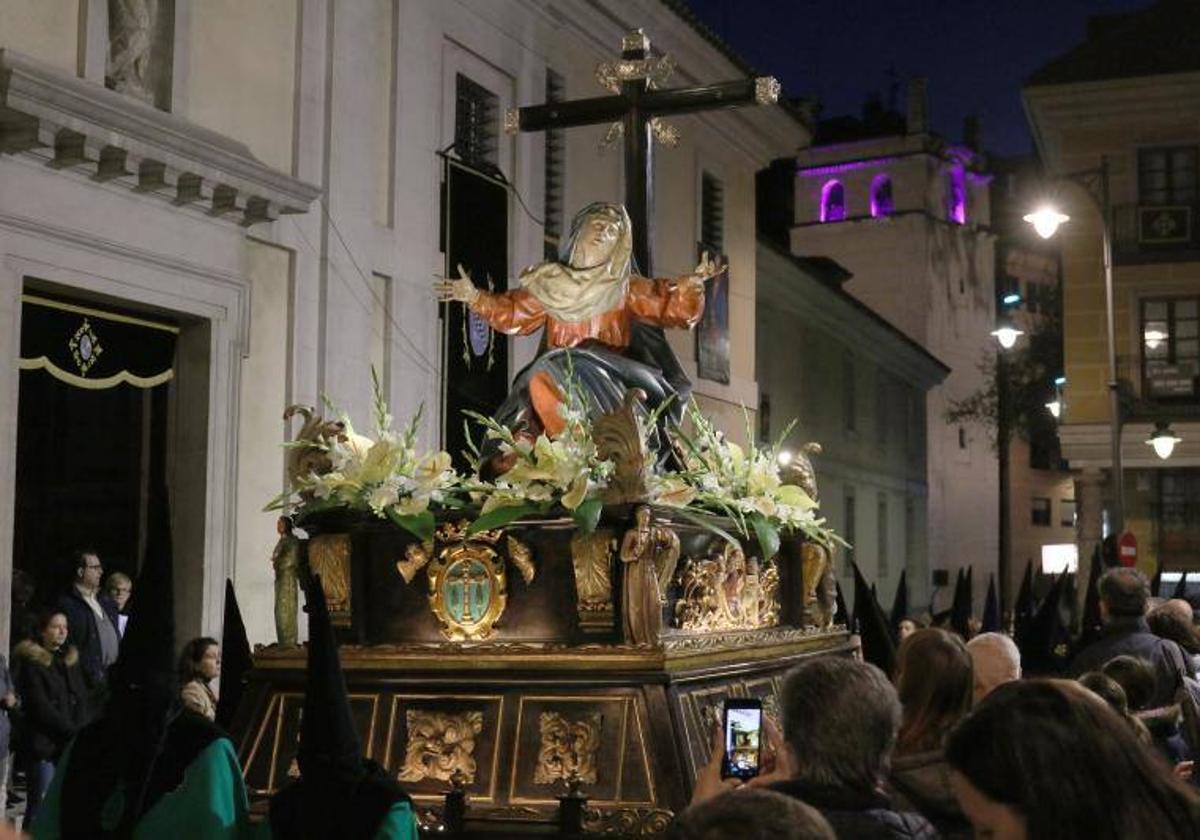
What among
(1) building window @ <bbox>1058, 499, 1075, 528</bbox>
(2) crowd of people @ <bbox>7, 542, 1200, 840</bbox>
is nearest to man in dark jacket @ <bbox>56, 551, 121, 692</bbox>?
(2) crowd of people @ <bbox>7, 542, 1200, 840</bbox>

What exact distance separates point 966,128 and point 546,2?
127 ft

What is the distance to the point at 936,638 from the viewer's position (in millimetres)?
4637

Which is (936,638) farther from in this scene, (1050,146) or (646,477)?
(1050,146)

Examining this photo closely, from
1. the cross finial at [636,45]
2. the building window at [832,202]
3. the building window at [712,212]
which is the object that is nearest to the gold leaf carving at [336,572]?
the cross finial at [636,45]

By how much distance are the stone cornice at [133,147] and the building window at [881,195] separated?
109ft

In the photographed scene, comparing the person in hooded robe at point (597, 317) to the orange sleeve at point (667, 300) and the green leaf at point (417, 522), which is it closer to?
the orange sleeve at point (667, 300)

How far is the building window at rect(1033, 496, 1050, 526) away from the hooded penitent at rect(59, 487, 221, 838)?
48.7 metres

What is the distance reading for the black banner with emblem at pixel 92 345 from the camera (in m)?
11.7

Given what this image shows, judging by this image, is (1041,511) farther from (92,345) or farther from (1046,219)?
(92,345)

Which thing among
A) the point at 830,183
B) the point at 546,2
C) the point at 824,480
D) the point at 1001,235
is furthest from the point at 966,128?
the point at 546,2

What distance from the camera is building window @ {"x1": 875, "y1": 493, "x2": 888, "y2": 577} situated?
38062mm

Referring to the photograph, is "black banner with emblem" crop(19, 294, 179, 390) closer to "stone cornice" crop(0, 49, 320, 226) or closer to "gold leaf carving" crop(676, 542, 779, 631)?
"stone cornice" crop(0, 49, 320, 226)

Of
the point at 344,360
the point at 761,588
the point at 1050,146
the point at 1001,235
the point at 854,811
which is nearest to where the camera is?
the point at 854,811

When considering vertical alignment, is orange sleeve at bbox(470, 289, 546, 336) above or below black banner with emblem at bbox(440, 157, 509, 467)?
below
